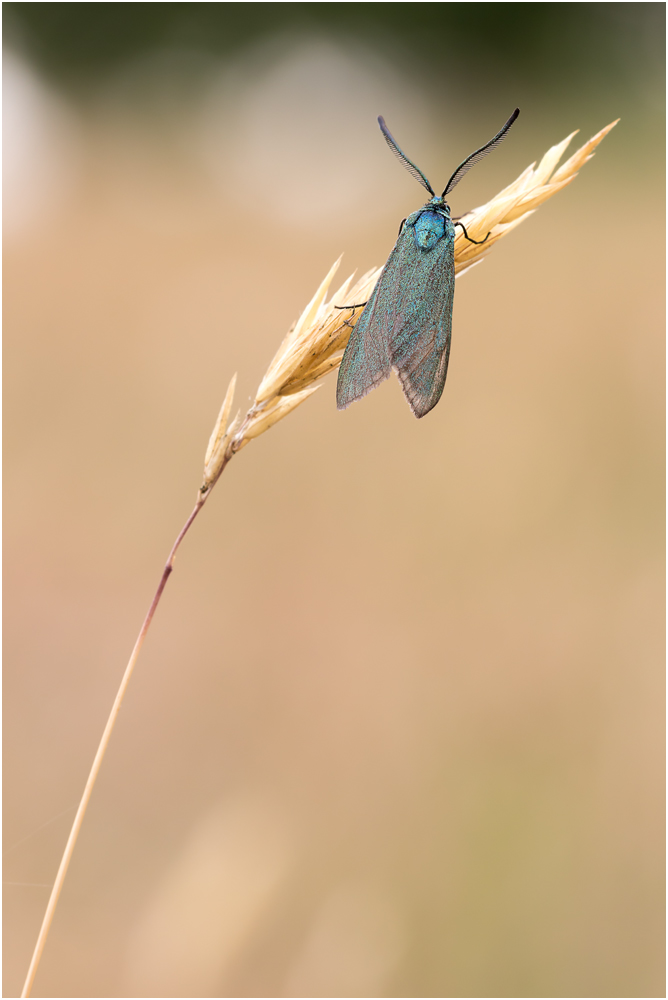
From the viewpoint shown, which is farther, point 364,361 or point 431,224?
point 431,224

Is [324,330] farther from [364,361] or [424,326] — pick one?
[424,326]

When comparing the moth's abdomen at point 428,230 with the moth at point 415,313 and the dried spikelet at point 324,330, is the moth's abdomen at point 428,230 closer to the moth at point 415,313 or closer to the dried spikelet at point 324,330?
the moth at point 415,313

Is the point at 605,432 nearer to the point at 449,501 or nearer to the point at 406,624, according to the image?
the point at 449,501

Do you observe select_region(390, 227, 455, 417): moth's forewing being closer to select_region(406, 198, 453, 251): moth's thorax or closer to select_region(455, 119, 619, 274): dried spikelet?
select_region(406, 198, 453, 251): moth's thorax

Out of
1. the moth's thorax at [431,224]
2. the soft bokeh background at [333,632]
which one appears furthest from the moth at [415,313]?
the soft bokeh background at [333,632]

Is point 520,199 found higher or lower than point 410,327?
higher

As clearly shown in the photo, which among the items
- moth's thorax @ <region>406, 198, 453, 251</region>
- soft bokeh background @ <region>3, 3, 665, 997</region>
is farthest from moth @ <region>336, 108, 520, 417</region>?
soft bokeh background @ <region>3, 3, 665, 997</region>

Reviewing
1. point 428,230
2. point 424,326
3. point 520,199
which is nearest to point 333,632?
point 424,326
